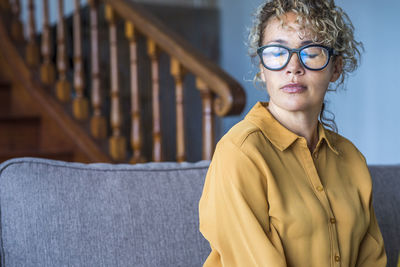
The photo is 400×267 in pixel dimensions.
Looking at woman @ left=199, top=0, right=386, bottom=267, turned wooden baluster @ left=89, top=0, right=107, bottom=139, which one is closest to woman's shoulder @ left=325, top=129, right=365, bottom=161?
woman @ left=199, top=0, right=386, bottom=267

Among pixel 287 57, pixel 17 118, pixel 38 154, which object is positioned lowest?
pixel 38 154

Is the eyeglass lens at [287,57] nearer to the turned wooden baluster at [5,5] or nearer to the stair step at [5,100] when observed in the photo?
the stair step at [5,100]

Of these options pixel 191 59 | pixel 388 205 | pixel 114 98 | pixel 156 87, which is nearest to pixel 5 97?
pixel 114 98

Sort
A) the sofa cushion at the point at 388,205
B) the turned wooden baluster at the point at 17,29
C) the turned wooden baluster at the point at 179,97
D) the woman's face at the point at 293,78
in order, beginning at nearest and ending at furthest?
the woman's face at the point at 293,78, the sofa cushion at the point at 388,205, the turned wooden baluster at the point at 179,97, the turned wooden baluster at the point at 17,29

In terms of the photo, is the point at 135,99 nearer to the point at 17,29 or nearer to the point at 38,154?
the point at 38,154

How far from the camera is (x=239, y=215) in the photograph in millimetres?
951

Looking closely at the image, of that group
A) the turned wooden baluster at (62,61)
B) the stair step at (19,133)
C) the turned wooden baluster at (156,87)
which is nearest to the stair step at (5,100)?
the stair step at (19,133)

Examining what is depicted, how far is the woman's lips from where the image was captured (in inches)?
41.3

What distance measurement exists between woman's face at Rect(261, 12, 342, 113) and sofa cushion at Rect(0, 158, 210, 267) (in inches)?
15.7

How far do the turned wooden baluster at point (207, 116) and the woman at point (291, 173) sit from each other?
0.78 metres

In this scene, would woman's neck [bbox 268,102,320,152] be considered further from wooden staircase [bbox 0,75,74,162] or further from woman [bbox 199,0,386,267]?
wooden staircase [bbox 0,75,74,162]

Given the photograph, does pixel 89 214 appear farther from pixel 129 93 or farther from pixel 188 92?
pixel 188 92

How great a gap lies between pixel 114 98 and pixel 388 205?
1.37 metres

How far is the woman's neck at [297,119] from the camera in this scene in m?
1.12
